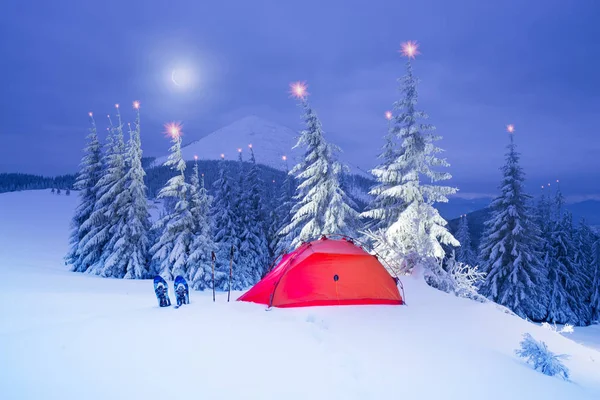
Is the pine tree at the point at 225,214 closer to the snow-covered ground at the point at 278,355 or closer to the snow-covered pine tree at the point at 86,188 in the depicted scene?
the snow-covered pine tree at the point at 86,188

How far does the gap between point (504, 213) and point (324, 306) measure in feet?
68.9

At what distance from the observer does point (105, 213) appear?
22859 millimetres

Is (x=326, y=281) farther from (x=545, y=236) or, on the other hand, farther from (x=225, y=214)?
(x=545, y=236)

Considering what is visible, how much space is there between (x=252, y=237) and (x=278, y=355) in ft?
92.9

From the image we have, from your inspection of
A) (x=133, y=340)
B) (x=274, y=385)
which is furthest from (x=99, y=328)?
(x=274, y=385)

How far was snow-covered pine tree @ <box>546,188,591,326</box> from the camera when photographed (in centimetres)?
2653

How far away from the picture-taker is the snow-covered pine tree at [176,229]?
882 inches

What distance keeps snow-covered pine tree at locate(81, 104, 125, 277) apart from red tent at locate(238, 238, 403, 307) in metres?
18.3

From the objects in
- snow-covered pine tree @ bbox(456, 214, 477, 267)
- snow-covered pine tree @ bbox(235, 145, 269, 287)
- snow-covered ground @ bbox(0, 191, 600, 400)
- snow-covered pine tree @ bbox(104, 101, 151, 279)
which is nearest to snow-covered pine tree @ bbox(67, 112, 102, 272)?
snow-covered pine tree @ bbox(104, 101, 151, 279)

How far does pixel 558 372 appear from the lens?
5.76 meters

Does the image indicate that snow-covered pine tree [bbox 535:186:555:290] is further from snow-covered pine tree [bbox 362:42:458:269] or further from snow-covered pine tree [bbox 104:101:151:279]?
snow-covered pine tree [bbox 104:101:151:279]

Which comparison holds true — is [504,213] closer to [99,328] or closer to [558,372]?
→ [558,372]

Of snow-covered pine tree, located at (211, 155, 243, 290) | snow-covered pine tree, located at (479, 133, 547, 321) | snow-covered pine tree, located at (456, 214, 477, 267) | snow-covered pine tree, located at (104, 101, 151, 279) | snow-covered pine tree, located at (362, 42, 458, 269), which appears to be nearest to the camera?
snow-covered pine tree, located at (362, 42, 458, 269)

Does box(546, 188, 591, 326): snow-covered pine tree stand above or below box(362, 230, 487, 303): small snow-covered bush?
below
